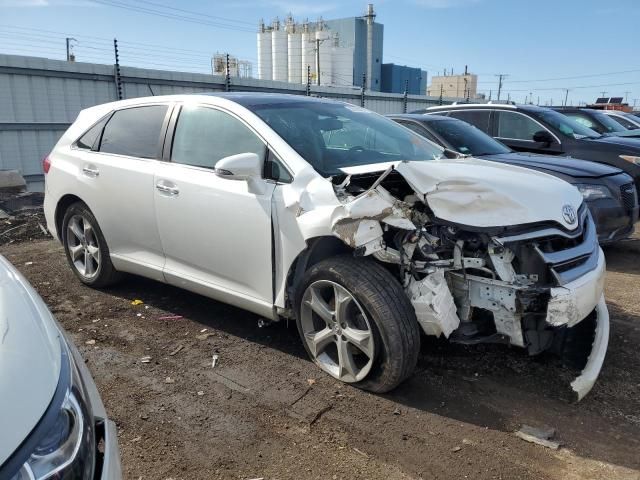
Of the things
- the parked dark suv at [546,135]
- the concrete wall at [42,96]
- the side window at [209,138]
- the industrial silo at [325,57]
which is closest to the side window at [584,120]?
the parked dark suv at [546,135]

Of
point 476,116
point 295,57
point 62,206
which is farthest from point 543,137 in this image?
point 295,57

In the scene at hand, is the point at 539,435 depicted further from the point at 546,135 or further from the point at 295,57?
the point at 295,57

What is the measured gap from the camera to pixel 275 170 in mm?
3412

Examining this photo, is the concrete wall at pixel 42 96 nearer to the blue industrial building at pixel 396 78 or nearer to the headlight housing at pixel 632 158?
the headlight housing at pixel 632 158

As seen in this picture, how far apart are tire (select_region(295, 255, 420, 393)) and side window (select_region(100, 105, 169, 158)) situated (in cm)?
184

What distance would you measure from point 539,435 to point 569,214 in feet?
4.14

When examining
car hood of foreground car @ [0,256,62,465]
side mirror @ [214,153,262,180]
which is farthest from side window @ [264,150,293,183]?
car hood of foreground car @ [0,256,62,465]

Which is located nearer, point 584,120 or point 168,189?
point 168,189

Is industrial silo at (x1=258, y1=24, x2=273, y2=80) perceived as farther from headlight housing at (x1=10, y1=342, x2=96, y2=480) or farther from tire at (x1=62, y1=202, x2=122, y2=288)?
headlight housing at (x1=10, y1=342, x2=96, y2=480)

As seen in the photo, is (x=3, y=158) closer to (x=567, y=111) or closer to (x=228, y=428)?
(x=228, y=428)

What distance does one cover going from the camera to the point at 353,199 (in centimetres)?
302

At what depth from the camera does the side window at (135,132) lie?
4.22 metres

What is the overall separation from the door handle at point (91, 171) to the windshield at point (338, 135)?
1.67 metres

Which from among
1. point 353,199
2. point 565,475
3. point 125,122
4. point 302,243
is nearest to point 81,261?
point 125,122
